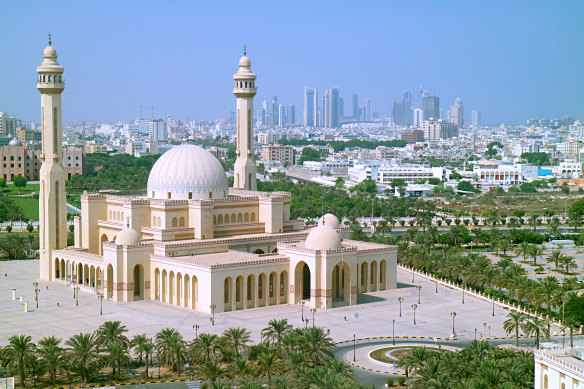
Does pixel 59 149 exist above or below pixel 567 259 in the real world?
above

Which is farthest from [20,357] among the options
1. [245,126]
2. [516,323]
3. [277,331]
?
[245,126]

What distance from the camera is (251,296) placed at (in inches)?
2114

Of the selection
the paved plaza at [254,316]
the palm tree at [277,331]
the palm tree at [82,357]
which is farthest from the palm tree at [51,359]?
the palm tree at [277,331]

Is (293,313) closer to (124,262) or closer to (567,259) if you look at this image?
(124,262)

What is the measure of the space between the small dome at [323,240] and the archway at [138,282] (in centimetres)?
1076

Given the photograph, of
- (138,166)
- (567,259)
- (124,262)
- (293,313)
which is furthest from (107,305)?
(138,166)

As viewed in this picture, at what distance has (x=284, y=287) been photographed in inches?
2173

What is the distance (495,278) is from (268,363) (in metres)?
26.3

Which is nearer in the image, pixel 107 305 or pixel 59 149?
pixel 107 305

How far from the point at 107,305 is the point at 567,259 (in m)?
35.9

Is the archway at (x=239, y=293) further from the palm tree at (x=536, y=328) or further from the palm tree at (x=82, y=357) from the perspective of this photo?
the palm tree at (x=536, y=328)

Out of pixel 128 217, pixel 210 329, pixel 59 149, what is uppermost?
pixel 59 149

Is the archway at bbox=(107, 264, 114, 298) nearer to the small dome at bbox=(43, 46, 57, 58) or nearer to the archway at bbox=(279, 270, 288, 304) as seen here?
the archway at bbox=(279, 270, 288, 304)

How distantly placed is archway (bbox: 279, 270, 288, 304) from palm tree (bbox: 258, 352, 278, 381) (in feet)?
55.3
